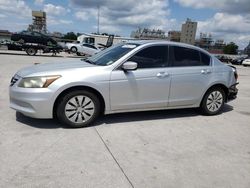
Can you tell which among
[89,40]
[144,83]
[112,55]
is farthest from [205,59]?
[89,40]

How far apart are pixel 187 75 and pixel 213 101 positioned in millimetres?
1044

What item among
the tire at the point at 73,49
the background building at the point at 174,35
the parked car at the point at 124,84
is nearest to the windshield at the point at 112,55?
the parked car at the point at 124,84

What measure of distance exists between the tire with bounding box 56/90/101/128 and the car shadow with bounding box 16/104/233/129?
19cm

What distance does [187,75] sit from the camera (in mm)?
5109

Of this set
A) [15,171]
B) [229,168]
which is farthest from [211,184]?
[15,171]

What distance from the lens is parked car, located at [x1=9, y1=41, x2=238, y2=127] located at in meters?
4.14

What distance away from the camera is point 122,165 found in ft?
10.7

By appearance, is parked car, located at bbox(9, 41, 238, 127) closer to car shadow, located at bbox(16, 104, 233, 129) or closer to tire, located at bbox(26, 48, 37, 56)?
car shadow, located at bbox(16, 104, 233, 129)

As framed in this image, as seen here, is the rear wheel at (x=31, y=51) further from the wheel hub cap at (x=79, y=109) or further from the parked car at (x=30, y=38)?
the wheel hub cap at (x=79, y=109)

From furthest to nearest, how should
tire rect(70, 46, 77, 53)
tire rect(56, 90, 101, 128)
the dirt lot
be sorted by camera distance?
tire rect(70, 46, 77, 53)
tire rect(56, 90, 101, 128)
the dirt lot

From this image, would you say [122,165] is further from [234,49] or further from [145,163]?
[234,49]

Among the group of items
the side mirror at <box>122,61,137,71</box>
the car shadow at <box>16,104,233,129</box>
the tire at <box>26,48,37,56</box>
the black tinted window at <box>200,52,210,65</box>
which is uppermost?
the black tinted window at <box>200,52,210,65</box>

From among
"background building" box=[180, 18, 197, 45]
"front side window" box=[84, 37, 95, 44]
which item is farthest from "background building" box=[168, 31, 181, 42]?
"front side window" box=[84, 37, 95, 44]

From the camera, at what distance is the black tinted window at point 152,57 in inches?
186
